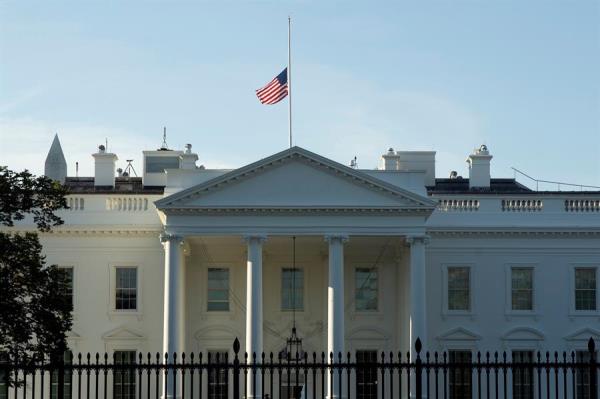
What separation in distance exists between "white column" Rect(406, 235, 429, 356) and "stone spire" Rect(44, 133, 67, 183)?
2046cm

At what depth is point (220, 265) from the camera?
51875 mm

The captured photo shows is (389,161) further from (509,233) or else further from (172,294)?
(172,294)

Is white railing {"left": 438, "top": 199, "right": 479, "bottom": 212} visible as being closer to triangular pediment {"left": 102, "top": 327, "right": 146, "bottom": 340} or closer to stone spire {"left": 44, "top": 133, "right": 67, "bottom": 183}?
triangular pediment {"left": 102, "top": 327, "right": 146, "bottom": 340}

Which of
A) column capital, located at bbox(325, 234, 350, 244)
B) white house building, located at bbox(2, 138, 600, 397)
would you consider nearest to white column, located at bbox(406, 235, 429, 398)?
white house building, located at bbox(2, 138, 600, 397)

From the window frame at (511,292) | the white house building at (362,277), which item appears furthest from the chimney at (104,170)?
the window frame at (511,292)

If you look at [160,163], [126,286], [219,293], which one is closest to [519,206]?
[219,293]

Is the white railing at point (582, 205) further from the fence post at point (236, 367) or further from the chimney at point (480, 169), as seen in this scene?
the fence post at point (236, 367)

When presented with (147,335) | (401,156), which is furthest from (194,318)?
(401,156)

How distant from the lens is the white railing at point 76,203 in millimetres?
51406

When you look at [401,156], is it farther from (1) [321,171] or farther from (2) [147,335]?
(2) [147,335]

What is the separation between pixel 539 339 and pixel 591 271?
3420 mm

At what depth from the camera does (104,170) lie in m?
57.3

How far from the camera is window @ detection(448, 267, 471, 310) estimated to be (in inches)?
2025

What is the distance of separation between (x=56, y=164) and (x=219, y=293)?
1364 centimetres
